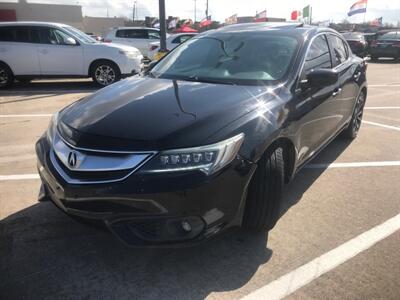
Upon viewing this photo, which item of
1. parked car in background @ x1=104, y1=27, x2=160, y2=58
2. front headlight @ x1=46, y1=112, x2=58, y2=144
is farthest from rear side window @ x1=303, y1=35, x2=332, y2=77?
parked car in background @ x1=104, y1=27, x2=160, y2=58

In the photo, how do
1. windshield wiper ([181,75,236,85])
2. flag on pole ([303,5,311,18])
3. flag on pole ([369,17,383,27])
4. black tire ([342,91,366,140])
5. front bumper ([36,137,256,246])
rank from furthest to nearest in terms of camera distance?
1. flag on pole ([369,17,383,27])
2. flag on pole ([303,5,311,18])
3. black tire ([342,91,366,140])
4. windshield wiper ([181,75,236,85])
5. front bumper ([36,137,256,246])

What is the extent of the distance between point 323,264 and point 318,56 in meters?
2.30

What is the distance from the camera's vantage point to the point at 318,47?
14.7 ft

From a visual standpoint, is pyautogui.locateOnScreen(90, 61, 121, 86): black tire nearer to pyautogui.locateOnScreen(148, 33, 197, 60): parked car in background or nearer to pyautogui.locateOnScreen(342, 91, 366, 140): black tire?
pyautogui.locateOnScreen(148, 33, 197, 60): parked car in background

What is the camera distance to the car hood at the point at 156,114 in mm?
2686

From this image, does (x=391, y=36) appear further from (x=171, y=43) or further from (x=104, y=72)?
(x=104, y=72)

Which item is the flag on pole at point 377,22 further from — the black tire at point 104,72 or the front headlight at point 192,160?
the front headlight at point 192,160

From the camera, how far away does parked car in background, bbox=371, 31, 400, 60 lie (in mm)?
21312

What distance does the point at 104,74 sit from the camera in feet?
36.8

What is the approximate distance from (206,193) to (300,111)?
4.76 feet

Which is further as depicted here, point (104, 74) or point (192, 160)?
point (104, 74)

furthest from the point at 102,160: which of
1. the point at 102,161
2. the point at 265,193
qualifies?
the point at 265,193

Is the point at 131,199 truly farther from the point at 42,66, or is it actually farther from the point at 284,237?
the point at 42,66

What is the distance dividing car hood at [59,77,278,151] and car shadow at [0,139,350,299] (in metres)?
0.73
